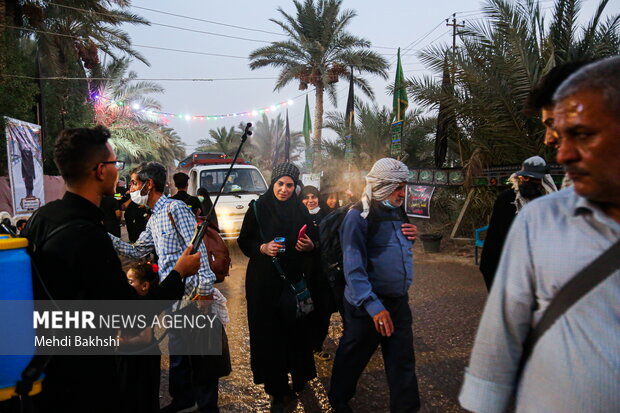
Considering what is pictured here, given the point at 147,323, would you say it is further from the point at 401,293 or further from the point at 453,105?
Answer: the point at 453,105

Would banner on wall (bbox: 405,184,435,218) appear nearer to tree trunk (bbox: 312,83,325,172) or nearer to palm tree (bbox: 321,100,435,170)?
palm tree (bbox: 321,100,435,170)

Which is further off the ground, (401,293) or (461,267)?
(401,293)

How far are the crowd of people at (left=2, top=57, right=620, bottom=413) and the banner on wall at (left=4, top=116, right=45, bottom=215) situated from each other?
650 centimetres

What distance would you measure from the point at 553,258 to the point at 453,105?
10.1 m

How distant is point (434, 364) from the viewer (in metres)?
4.21

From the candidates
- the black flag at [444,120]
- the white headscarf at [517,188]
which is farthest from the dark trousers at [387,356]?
the black flag at [444,120]

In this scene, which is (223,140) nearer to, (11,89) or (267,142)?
(267,142)

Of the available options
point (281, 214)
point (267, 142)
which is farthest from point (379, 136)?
point (267, 142)

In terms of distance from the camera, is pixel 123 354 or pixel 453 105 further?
pixel 453 105

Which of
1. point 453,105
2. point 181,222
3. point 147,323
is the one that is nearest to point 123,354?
point 147,323

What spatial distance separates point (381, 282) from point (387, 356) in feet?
1.71

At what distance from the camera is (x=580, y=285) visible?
3.71 ft

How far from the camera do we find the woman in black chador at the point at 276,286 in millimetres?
3479

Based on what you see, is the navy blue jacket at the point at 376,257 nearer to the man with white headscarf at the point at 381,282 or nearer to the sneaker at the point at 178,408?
the man with white headscarf at the point at 381,282
